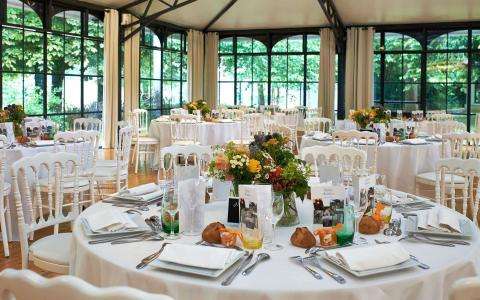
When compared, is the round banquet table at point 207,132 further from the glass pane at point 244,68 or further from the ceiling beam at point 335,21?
the glass pane at point 244,68

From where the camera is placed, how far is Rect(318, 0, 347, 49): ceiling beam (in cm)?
1292

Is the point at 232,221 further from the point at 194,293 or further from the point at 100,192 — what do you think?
the point at 100,192

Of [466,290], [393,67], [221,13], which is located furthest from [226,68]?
[466,290]

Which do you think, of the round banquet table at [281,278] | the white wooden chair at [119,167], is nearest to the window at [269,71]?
the white wooden chair at [119,167]

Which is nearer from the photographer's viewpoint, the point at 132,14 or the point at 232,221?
the point at 232,221

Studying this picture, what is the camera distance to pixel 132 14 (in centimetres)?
1274

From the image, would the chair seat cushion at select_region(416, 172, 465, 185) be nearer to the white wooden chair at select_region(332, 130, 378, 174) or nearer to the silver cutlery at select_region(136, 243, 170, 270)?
the white wooden chair at select_region(332, 130, 378, 174)

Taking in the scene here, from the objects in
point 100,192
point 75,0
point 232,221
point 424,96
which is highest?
point 75,0

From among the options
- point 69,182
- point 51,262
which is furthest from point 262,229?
point 69,182

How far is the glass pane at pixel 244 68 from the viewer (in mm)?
15805

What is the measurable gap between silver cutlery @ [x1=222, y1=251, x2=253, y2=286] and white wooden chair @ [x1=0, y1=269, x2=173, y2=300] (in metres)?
0.60

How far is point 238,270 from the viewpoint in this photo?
74.9 inches

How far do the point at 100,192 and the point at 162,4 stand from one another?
728cm

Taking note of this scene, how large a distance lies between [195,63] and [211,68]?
0.63m
